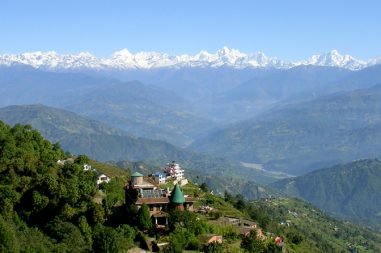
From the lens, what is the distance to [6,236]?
1961 inches

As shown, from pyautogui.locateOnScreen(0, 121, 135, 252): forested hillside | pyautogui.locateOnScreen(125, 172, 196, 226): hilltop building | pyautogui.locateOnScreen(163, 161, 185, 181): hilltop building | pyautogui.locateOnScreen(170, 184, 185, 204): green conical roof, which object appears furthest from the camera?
pyautogui.locateOnScreen(163, 161, 185, 181): hilltop building

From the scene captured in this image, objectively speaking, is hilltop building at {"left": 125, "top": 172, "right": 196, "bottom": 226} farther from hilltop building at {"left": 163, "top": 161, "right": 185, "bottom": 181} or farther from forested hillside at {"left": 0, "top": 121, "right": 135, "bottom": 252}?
hilltop building at {"left": 163, "top": 161, "right": 185, "bottom": 181}

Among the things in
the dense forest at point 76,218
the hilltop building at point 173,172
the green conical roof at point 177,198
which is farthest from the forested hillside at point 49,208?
the hilltop building at point 173,172

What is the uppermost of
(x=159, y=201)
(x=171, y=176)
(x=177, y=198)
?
(x=177, y=198)

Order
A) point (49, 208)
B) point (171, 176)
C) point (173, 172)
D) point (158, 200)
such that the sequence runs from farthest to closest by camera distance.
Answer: point (173, 172)
point (171, 176)
point (158, 200)
point (49, 208)

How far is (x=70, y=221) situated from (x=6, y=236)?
1149 cm

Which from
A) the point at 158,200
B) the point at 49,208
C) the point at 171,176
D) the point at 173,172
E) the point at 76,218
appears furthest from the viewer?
the point at 173,172

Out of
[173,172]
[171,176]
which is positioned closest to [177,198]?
[171,176]

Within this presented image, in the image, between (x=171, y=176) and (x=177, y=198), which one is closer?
(x=177, y=198)

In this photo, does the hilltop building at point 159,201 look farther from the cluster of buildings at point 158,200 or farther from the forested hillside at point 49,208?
the forested hillside at point 49,208

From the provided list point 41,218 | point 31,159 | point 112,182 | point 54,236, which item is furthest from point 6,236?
point 112,182

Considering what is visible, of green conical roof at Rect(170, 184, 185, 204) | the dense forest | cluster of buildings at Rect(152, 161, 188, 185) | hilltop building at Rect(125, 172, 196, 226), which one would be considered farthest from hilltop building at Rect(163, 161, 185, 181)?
green conical roof at Rect(170, 184, 185, 204)

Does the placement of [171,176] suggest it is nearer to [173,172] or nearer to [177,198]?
[173,172]

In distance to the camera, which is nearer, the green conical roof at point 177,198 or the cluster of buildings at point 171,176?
the green conical roof at point 177,198
